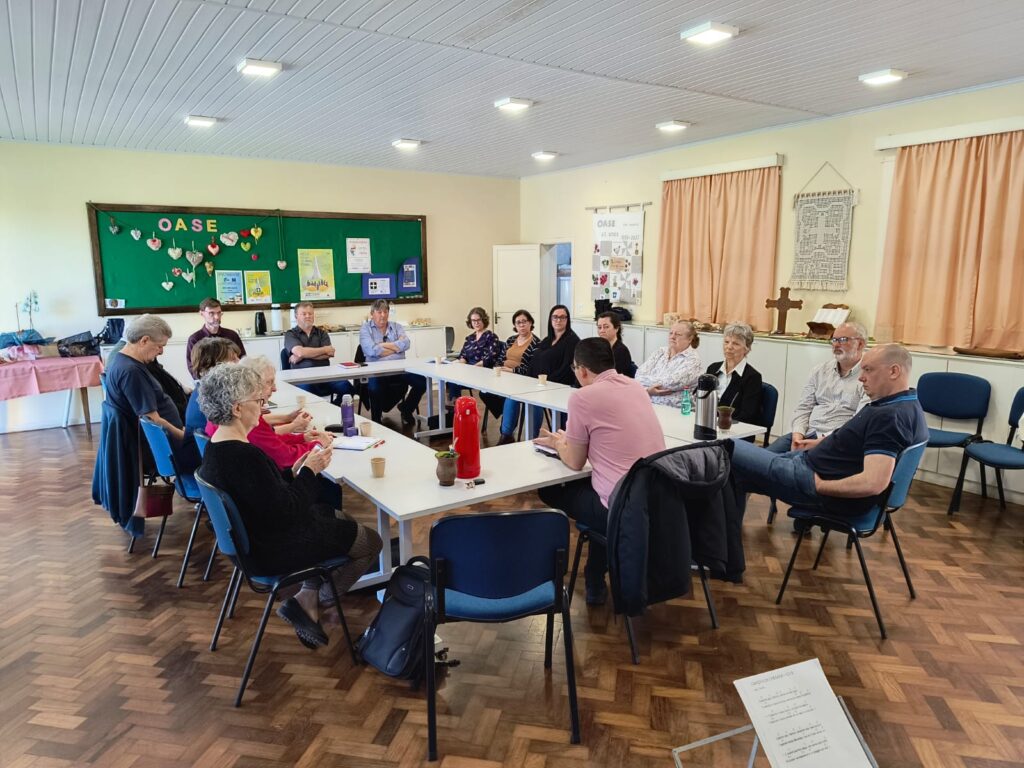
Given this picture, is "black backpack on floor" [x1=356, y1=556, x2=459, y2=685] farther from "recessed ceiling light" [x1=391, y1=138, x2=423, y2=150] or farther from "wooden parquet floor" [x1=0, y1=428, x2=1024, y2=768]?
"recessed ceiling light" [x1=391, y1=138, x2=423, y2=150]

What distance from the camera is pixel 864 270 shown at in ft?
19.1

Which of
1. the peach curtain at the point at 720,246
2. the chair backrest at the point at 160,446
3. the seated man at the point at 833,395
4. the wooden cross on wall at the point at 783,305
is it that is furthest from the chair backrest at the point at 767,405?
the chair backrest at the point at 160,446

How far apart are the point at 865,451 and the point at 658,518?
1.07m

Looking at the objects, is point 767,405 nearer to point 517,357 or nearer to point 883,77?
point 883,77

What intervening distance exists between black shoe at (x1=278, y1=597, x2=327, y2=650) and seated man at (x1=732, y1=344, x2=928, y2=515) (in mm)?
2033

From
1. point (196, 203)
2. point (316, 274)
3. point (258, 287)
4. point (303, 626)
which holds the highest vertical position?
point (196, 203)

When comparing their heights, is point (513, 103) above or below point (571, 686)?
above

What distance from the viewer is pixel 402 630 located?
266 cm

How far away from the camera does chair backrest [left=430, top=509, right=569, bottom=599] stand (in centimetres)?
219

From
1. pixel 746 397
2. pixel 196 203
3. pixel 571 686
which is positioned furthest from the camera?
pixel 196 203

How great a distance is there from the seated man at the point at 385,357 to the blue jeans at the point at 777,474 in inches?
158

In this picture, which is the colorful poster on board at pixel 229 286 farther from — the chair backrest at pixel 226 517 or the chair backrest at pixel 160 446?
the chair backrest at pixel 226 517

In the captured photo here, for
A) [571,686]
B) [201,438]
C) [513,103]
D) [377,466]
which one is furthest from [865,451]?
[513,103]

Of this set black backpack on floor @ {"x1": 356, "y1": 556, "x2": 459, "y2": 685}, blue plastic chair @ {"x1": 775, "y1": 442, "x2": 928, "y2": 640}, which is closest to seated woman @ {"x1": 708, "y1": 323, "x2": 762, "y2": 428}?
blue plastic chair @ {"x1": 775, "y1": 442, "x2": 928, "y2": 640}
